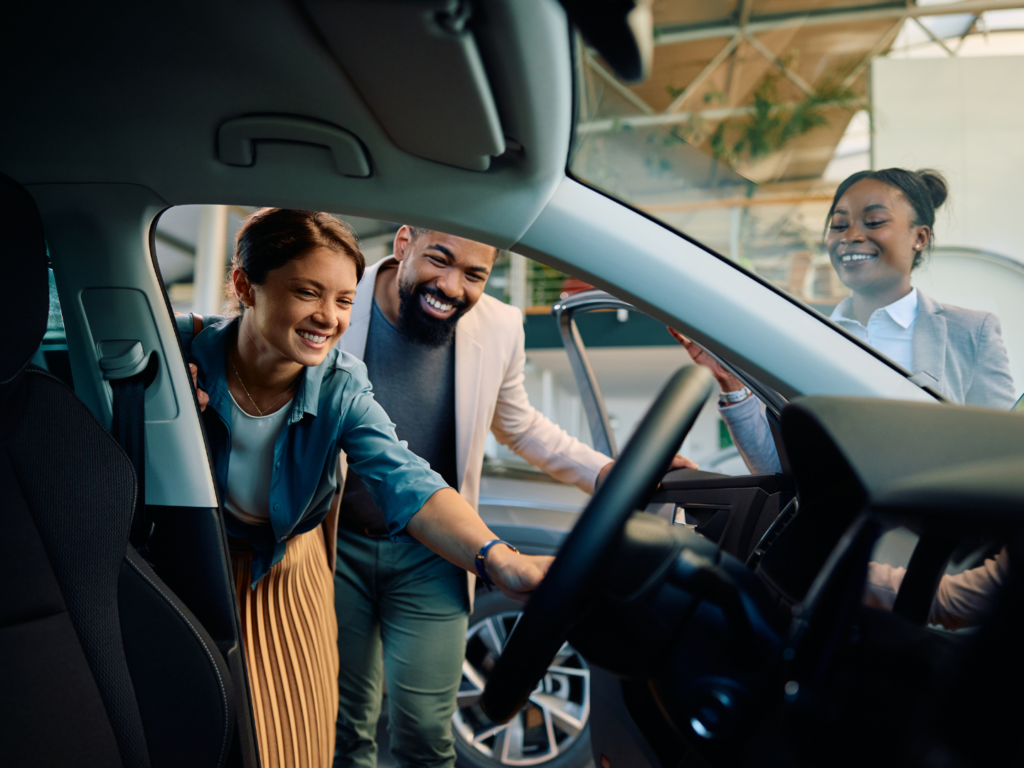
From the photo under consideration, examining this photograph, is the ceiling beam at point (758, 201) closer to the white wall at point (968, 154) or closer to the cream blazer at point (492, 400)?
the white wall at point (968, 154)

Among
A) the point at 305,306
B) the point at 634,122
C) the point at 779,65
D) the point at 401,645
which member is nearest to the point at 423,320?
the point at 305,306

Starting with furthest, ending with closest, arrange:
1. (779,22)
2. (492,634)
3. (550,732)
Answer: (779,22) → (492,634) → (550,732)

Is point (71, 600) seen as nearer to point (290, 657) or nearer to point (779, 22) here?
point (290, 657)

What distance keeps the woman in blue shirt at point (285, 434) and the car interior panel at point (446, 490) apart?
179mm

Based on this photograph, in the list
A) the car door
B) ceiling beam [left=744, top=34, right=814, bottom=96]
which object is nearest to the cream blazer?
the car door

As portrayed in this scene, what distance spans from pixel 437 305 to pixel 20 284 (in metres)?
1.06

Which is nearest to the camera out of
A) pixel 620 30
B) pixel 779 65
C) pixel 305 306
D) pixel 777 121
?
pixel 620 30

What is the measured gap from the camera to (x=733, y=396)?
122cm

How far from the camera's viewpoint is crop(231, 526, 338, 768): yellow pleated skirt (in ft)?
4.59

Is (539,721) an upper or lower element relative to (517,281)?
lower

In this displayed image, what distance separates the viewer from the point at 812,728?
0.69 m

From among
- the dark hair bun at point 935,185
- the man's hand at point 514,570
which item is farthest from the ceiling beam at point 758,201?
the man's hand at point 514,570

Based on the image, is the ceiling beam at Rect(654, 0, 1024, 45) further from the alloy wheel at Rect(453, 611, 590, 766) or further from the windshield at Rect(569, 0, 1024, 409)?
the alloy wheel at Rect(453, 611, 590, 766)

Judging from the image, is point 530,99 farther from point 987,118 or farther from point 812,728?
point 987,118
